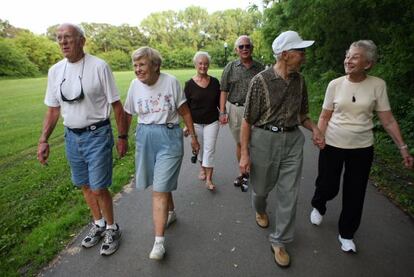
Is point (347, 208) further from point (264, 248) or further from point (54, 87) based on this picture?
point (54, 87)

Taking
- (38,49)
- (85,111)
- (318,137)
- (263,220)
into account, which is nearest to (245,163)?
(318,137)

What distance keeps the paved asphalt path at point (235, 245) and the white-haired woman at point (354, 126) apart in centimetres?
28

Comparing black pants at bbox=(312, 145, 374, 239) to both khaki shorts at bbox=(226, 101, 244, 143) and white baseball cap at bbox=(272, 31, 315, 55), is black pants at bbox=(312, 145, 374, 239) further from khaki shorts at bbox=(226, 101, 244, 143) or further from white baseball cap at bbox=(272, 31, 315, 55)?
khaki shorts at bbox=(226, 101, 244, 143)

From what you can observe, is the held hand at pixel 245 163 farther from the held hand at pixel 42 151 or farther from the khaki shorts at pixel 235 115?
the held hand at pixel 42 151

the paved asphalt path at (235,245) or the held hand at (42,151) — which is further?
the held hand at (42,151)

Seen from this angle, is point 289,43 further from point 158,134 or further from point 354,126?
point 158,134

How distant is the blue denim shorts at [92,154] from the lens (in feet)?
10.2

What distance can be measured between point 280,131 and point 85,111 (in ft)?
5.98

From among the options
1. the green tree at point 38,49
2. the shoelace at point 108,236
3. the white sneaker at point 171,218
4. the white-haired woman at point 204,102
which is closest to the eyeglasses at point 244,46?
the white-haired woman at point 204,102

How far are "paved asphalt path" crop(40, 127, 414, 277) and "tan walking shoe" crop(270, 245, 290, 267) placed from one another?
54 millimetres

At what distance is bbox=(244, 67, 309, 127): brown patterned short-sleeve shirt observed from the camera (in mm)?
2756

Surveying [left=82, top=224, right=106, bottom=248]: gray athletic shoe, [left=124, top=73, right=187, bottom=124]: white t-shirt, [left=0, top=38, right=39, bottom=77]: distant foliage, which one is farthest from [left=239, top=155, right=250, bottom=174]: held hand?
[left=0, top=38, right=39, bottom=77]: distant foliage

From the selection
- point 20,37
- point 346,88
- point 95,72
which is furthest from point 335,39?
point 20,37

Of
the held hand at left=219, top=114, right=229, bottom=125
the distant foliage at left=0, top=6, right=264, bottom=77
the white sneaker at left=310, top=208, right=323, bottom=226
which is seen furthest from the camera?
the distant foliage at left=0, top=6, right=264, bottom=77
